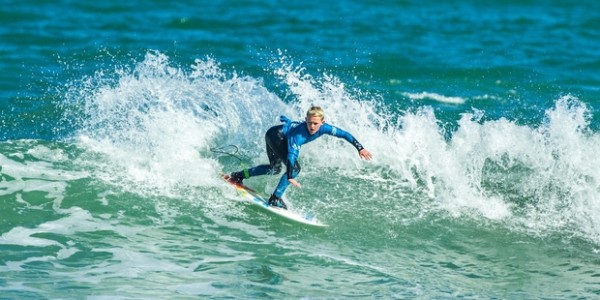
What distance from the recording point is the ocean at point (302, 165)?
10.2 m

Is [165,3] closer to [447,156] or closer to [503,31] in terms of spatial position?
[503,31]

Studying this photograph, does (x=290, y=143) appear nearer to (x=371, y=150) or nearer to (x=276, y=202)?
(x=276, y=202)

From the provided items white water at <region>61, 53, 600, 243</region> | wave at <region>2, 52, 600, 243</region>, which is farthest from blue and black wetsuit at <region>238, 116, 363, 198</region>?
white water at <region>61, 53, 600, 243</region>

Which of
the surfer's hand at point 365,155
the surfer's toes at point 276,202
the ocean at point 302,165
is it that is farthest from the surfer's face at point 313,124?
the ocean at point 302,165

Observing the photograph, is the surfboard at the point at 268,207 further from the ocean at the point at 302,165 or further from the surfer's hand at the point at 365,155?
the surfer's hand at the point at 365,155

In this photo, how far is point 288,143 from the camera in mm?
11555

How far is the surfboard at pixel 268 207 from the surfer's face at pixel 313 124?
3.99 feet

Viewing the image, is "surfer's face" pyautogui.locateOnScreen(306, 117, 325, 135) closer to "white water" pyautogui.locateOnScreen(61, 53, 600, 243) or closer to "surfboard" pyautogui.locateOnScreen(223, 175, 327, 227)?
"surfboard" pyautogui.locateOnScreen(223, 175, 327, 227)

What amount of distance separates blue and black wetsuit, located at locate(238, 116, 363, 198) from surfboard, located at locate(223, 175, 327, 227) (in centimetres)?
24

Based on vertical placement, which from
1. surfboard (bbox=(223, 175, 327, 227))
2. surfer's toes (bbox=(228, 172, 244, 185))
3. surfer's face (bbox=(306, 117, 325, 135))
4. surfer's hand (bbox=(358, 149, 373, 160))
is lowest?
surfboard (bbox=(223, 175, 327, 227))

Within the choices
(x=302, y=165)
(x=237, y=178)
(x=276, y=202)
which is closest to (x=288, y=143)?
(x=276, y=202)

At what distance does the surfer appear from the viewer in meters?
11.4

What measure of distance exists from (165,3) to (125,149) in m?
15.5

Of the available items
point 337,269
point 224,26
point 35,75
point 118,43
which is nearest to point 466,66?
point 224,26
